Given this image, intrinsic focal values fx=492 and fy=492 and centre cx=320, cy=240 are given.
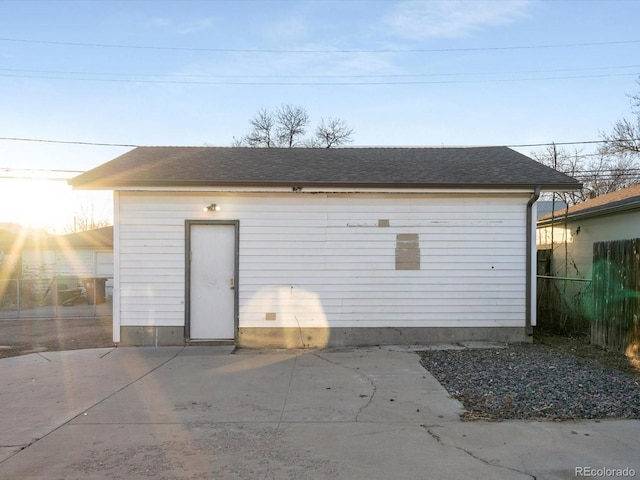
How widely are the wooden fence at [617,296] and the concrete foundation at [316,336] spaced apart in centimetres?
197

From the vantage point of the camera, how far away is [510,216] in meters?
9.62

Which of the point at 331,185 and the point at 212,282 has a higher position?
the point at 331,185

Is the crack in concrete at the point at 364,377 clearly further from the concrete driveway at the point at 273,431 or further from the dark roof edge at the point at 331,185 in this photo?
the dark roof edge at the point at 331,185

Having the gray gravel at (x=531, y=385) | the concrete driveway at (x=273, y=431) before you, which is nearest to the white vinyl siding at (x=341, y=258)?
the gray gravel at (x=531, y=385)

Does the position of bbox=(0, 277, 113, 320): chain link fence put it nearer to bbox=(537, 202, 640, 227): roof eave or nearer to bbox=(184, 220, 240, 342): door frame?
bbox=(184, 220, 240, 342): door frame

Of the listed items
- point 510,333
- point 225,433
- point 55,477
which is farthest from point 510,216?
point 55,477

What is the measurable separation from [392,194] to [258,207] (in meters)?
2.61

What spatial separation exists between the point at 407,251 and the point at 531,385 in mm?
3689

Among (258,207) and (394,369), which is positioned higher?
(258,207)

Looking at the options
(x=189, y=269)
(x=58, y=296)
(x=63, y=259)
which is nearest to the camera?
(x=189, y=269)

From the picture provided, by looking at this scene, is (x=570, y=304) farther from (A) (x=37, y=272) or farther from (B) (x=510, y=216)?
(A) (x=37, y=272)

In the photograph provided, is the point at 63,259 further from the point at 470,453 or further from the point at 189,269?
the point at 470,453

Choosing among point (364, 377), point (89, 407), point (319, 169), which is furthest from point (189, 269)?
point (364, 377)

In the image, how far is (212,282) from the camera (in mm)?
9516
